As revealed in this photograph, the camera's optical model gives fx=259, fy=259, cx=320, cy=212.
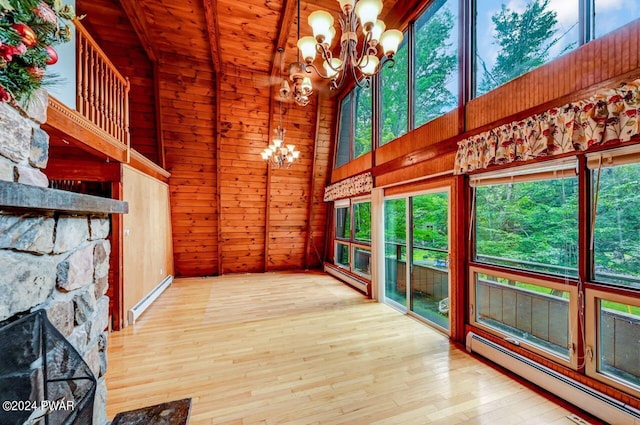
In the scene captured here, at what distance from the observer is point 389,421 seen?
190 centimetres

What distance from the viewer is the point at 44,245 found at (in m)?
0.97

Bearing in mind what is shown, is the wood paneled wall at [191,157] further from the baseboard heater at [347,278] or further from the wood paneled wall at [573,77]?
the wood paneled wall at [573,77]

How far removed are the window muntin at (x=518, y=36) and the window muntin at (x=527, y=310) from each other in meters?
2.07

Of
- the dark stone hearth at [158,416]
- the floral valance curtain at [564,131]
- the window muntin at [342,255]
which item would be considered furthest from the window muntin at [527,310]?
the window muntin at [342,255]

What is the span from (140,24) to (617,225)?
6.28m

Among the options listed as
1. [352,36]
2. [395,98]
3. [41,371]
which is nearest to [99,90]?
[352,36]

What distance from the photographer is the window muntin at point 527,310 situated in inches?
87.9

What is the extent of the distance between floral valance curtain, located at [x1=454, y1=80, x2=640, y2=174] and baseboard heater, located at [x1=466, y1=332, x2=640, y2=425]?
72.8 inches

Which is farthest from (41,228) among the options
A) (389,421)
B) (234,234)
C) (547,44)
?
(234,234)

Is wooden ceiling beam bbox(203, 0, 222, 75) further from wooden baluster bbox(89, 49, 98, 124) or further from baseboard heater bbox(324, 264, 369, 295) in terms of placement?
baseboard heater bbox(324, 264, 369, 295)

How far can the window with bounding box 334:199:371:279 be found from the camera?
5.51 metres

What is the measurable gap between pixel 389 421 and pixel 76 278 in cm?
216

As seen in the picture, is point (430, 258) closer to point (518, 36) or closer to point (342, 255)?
point (518, 36)

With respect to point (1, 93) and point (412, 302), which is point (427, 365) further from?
point (1, 93)
